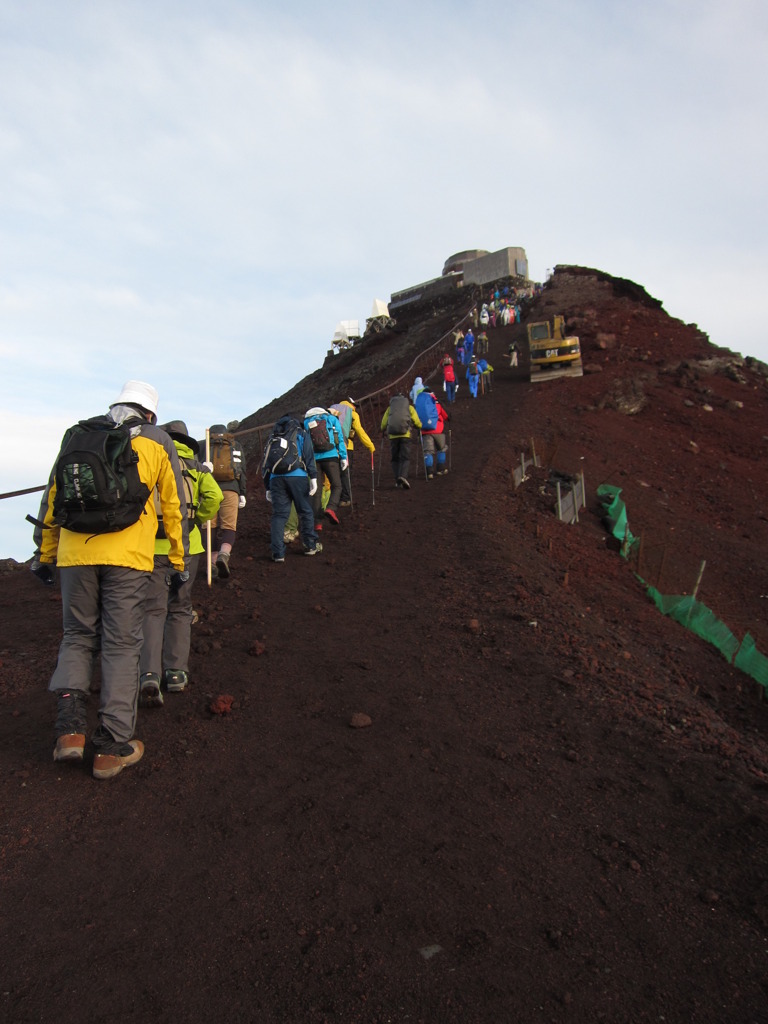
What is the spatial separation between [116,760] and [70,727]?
0.98 ft

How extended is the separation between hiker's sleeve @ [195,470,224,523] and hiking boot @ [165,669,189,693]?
1063 mm

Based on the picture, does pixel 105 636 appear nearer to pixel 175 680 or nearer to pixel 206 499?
pixel 175 680

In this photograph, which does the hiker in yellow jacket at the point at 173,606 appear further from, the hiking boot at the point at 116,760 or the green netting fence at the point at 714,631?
the green netting fence at the point at 714,631

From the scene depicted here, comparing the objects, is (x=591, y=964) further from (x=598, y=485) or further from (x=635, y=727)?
(x=598, y=485)

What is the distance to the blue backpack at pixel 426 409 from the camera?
1288 centimetres

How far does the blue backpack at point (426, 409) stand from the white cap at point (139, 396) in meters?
8.59

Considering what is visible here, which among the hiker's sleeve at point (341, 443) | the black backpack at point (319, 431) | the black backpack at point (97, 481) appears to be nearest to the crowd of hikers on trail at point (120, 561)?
the black backpack at point (97, 481)

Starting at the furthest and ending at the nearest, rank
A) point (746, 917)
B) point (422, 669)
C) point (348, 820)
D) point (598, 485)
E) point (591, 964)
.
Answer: point (598, 485), point (422, 669), point (348, 820), point (746, 917), point (591, 964)

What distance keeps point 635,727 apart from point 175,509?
3049 millimetres

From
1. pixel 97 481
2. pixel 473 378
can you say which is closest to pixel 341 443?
pixel 97 481

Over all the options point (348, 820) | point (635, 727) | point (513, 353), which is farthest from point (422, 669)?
point (513, 353)

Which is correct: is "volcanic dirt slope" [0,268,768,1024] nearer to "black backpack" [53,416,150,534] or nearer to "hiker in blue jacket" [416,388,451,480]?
"black backpack" [53,416,150,534]

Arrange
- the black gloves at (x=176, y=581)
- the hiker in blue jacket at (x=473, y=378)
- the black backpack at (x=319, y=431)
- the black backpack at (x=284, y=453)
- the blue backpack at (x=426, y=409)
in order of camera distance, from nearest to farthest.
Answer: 1. the black gloves at (x=176, y=581)
2. the black backpack at (x=284, y=453)
3. the black backpack at (x=319, y=431)
4. the blue backpack at (x=426, y=409)
5. the hiker in blue jacket at (x=473, y=378)

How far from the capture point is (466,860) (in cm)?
326
